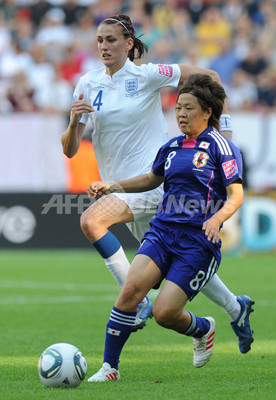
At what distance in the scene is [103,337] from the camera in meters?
7.75

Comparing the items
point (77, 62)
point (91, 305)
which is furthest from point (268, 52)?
point (91, 305)

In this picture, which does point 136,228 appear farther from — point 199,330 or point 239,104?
point 239,104

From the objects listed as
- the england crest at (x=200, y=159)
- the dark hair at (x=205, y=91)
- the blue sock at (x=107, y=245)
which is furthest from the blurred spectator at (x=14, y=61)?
the england crest at (x=200, y=159)

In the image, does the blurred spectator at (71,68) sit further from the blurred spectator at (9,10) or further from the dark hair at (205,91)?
the dark hair at (205,91)

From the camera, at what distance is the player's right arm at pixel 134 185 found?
606cm

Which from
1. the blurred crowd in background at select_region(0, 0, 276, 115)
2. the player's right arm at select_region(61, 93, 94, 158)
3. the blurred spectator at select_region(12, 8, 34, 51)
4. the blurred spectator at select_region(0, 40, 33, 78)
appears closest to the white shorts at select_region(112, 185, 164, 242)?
the player's right arm at select_region(61, 93, 94, 158)

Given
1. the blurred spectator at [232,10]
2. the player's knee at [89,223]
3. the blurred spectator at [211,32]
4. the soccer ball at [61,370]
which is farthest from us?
the blurred spectator at [232,10]

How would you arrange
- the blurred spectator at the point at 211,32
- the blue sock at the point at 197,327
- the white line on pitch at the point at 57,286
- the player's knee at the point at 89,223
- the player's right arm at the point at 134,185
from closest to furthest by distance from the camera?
the blue sock at the point at 197,327 → the player's right arm at the point at 134,185 → the player's knee at the point at 89,223 → the white line on pitch at the point at 57,286 → the blurred spectator at the point at 211,32

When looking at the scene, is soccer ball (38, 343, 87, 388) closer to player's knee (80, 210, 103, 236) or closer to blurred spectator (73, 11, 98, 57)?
player's knee (80, 210, 103, 236)

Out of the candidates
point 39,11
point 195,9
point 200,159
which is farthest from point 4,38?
point 200,159

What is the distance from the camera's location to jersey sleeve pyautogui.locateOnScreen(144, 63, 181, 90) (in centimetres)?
679

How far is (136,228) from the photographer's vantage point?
7.01 metres

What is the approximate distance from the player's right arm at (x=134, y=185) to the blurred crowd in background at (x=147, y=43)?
9551 mm

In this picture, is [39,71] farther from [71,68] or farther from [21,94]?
[21,94]
